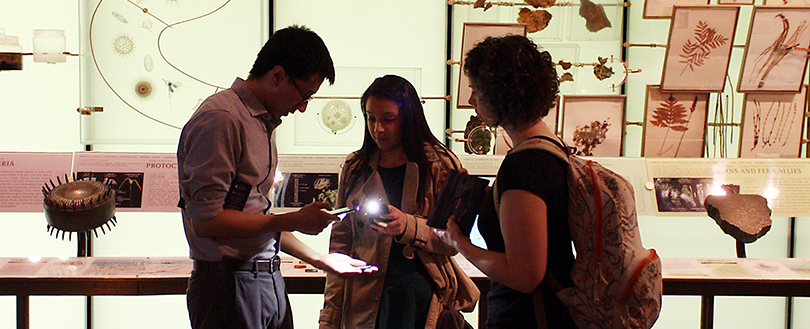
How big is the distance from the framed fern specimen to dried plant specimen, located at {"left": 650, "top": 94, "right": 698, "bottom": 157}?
0.10 metres

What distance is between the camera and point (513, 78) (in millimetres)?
1418

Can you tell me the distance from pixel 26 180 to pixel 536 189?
9.28ft

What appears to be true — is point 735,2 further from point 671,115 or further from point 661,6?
point 671,115

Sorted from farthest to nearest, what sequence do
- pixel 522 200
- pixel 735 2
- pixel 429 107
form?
pixel 429 107 < pixel 735 2 < pixel 522 200

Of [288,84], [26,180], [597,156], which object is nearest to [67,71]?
[26,180]

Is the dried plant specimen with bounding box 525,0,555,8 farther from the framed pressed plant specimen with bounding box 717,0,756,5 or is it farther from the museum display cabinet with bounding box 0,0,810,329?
the framed pressed plant specimen with bounding box 717,0,756,5

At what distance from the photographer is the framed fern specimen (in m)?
3.45

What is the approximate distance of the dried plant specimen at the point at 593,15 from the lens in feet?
12.3

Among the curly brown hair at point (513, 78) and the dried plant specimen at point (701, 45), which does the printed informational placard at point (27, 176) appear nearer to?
the curly brown hair at point (513, 78)

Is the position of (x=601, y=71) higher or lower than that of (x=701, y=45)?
lower

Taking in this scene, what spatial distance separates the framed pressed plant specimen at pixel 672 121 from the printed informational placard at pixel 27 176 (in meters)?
3.06

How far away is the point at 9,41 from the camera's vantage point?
10.9 feet

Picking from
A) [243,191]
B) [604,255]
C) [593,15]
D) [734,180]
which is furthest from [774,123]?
[243,191]

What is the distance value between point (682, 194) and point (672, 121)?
0.46 metres
